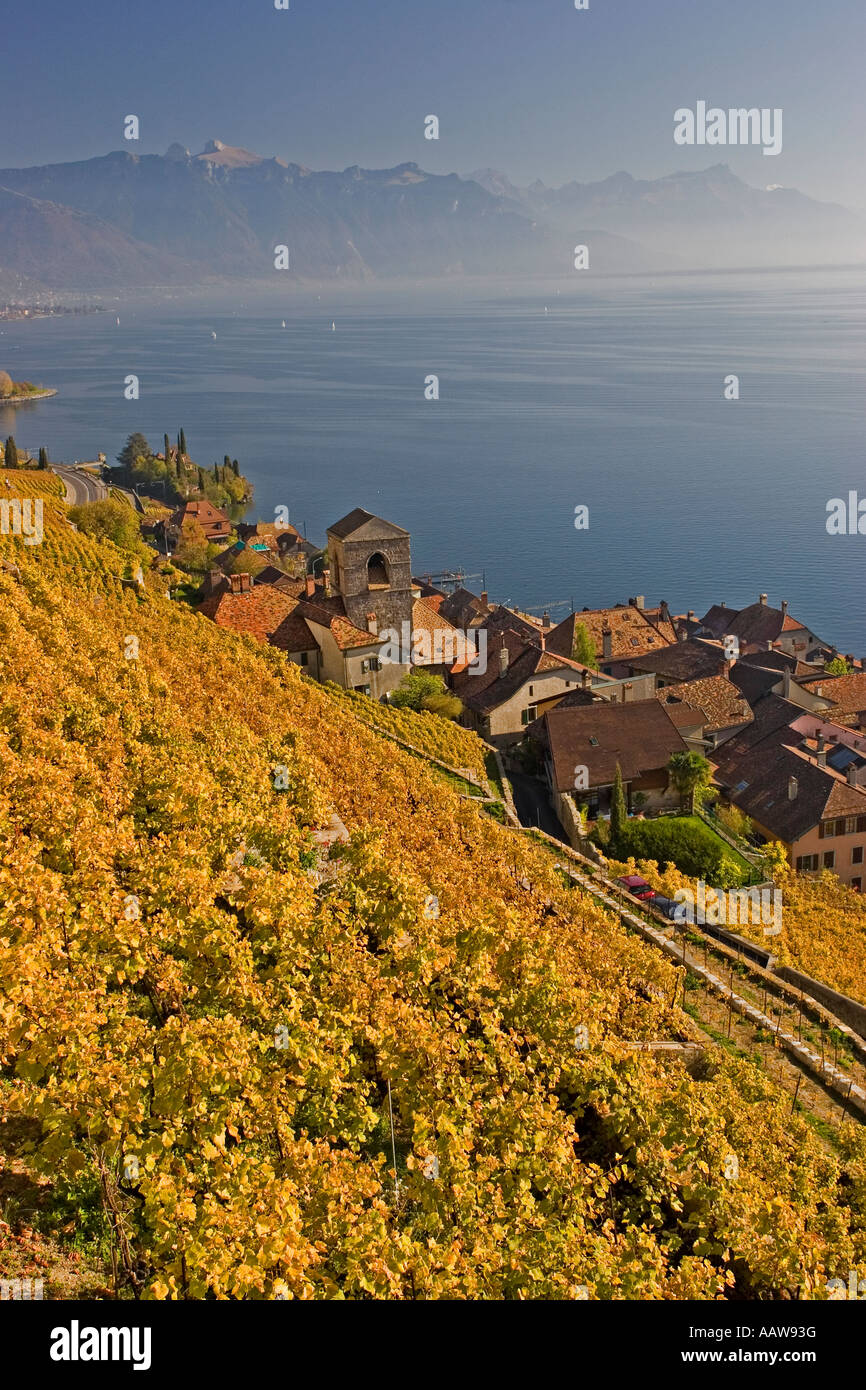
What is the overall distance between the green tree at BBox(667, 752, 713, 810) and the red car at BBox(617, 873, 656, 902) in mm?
12542

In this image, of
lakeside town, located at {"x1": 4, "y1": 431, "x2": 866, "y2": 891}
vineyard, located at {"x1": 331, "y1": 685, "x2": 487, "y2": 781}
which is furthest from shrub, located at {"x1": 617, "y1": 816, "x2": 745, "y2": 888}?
vineyard, located at {"x1": 331, "y1": 685, "x2": 487, "y2": 781}

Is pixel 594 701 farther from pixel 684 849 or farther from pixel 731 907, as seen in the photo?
pixel 731 907

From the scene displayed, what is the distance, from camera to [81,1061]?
11297 millimetres

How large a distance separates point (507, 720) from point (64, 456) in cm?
13520

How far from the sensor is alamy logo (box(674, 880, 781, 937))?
2961 cm

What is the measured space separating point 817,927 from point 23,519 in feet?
118

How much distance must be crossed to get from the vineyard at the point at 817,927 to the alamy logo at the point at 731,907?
298 millimetres

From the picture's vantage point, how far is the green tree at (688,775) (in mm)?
43969

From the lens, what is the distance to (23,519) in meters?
45.4

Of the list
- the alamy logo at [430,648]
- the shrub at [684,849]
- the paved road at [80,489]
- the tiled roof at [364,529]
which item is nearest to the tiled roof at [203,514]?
the paved road at [80,489]
